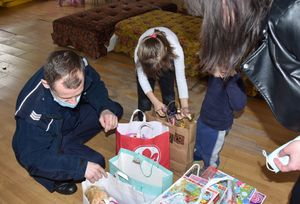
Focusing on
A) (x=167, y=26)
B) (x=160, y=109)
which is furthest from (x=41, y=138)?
(x=167, y=26)

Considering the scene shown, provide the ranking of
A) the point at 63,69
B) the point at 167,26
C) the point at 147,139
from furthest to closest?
the point at 167,26 → the point at 147,139 → the point at 63,69

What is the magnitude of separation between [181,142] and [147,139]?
187 mm

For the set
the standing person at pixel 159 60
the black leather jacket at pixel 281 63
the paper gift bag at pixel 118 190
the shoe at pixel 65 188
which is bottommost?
the shoe at pixel 65 188

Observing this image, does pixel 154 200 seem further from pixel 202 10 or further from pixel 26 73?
pixel 26 73

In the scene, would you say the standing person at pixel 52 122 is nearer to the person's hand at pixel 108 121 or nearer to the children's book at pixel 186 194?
the person's hand at pixel 108 121

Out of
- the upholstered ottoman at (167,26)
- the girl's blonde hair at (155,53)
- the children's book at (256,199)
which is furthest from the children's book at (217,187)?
the upholstered ottoman at (167,26)

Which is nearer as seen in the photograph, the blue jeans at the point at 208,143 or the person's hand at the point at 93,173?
the person's hand at the point at 93,173

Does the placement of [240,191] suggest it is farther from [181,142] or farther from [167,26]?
[167,26]

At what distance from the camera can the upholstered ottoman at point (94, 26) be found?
3055mm

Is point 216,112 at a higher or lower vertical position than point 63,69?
lower

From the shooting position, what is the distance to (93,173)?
4.75ft

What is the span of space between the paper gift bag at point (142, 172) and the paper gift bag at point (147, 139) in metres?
0.08

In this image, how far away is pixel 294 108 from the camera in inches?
36.3

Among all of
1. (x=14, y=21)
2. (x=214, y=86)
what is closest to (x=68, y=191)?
(x=214, y=86)
